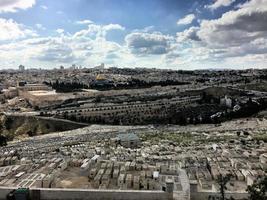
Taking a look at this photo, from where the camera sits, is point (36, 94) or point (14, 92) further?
point (14, 92)

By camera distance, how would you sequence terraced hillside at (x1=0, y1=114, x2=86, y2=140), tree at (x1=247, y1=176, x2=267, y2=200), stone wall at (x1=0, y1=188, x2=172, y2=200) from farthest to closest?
terraced hillside at (x1=0, y1=114, x2=86, y2=140), stone wall at (x1=0, y1=188, x2=172, y2=200), tree at (x1=247, y1=176, x2=267, y2=200)

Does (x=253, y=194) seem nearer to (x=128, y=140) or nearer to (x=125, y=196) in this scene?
(x=125, y=196)

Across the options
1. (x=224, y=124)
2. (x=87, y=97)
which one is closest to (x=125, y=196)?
(x=224, y=124)

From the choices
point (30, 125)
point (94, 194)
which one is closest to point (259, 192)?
point (94, 194)

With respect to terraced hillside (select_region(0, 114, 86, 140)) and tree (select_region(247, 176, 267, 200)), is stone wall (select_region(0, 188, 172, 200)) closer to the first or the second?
tree (select_region(247, 176, 267, 200))

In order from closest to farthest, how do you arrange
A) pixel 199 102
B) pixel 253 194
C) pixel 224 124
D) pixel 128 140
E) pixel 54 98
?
pixel 253 194 → pixel 128 140 → pixel 224 124 → pixel 199 102 → pixel 54 98

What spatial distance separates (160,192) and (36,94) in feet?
244

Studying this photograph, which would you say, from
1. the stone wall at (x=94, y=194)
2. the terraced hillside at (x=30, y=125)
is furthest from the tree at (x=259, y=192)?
the terraced hillside at (x=30, y=125)

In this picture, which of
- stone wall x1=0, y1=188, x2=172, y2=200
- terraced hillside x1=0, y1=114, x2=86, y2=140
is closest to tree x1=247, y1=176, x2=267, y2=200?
stone wall x1=0, y1=188, x2=172, y2=200

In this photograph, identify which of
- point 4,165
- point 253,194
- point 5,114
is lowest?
point 5,114

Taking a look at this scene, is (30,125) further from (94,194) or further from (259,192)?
(259,192)

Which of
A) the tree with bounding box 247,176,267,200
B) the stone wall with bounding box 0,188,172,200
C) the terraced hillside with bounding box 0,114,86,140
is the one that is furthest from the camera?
the terraced hillside with bounding box 0,114,86,140

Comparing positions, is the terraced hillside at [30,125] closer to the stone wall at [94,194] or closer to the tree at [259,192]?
the stone wall at [94,194]

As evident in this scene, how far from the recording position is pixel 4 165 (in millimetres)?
19453
